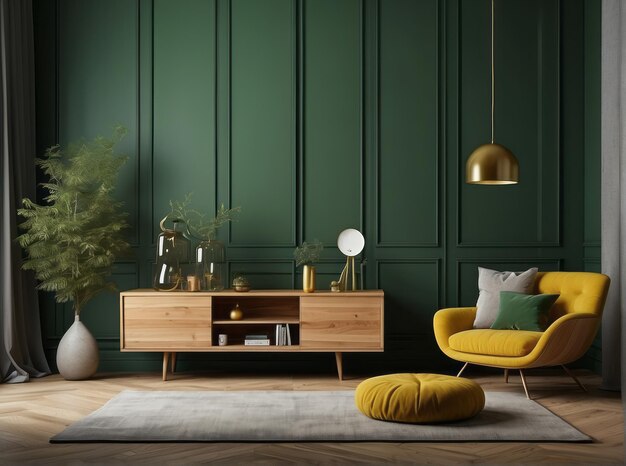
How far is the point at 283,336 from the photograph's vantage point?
5.32m

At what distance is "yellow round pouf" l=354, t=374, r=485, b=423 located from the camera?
379cm

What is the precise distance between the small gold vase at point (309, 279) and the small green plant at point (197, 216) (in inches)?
30.4

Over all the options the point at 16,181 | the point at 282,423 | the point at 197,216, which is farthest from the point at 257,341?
the point at 16,181

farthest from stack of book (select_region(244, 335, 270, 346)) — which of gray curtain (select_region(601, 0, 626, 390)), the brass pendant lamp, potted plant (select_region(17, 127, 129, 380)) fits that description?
gray curtain (select_region(601, 0, 626, 390))

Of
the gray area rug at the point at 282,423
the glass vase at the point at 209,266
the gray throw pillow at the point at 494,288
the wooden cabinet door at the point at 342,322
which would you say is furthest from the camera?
the glass vase at the point at 209,266

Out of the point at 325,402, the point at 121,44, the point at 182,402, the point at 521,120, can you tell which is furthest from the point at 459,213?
the point at 121,44

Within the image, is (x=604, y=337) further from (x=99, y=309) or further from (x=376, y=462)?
(x=99, y=309)

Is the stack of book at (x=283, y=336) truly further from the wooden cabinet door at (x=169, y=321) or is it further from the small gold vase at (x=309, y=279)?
the wooden cabinet door at (x=169, y=321)

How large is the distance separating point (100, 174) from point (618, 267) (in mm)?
3732

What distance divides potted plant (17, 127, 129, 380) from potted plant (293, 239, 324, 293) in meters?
1.31

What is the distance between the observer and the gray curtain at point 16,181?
17.4ft

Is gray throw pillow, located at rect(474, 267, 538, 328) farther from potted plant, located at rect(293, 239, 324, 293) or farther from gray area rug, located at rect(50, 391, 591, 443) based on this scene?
potted plant, located at rect(293, 239, 324, 293)

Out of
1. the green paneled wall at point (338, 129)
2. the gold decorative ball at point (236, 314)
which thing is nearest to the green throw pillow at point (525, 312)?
the green paneled wall at point (338, 129)

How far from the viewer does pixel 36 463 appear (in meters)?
3.27
